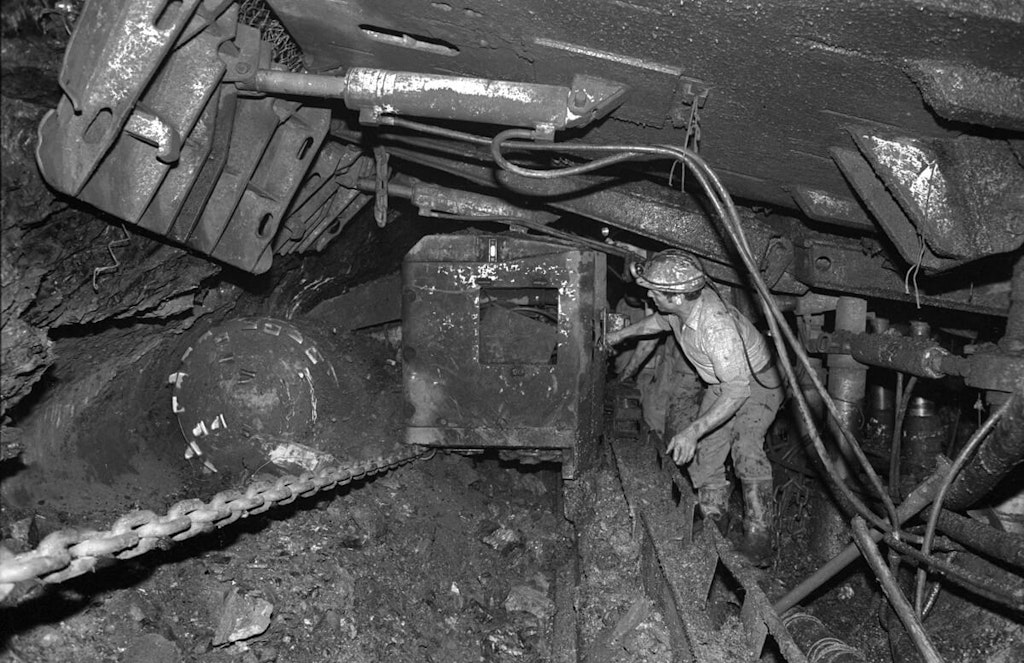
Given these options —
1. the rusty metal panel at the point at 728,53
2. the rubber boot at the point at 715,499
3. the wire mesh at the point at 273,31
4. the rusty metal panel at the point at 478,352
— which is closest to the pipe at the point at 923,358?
the rusty metal panel at the point at 728,53

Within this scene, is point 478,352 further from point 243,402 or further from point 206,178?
point 206,178

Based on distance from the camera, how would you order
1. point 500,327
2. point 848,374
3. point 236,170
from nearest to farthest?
point 236,170
point 848,374
point 500,327

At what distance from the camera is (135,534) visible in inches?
91.2

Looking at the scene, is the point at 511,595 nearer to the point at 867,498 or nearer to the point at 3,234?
the point at 867,498

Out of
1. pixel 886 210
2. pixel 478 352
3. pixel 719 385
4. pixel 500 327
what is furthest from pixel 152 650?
pixel 719 385

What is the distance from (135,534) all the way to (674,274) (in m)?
3.38

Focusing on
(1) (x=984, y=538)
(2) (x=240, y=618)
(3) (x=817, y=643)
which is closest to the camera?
(3) (x=817, y=643)

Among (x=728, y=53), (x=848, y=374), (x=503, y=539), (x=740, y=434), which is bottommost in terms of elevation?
(x=503, y=539)

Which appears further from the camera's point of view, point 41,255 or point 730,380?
point 730,380

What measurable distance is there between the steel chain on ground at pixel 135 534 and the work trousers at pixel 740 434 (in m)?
2.79

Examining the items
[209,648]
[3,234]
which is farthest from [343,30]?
[209,648]

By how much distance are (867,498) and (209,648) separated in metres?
3.64

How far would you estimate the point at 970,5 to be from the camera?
2059mm

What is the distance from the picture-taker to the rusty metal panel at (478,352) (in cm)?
461
